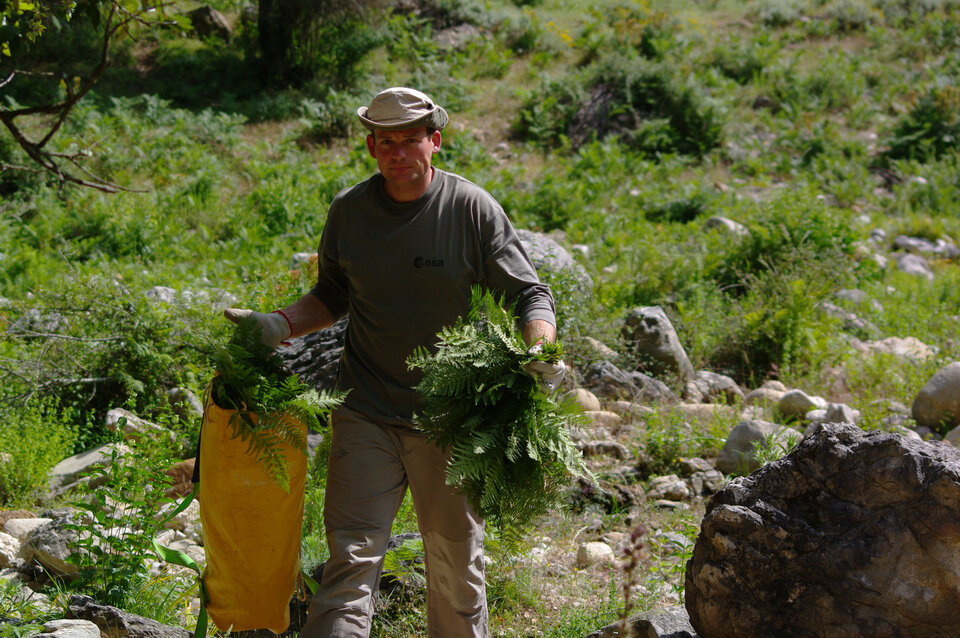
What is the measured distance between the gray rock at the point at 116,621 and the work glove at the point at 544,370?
1.76 meters

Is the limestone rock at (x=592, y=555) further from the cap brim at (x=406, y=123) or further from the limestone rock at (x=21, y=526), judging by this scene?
the limestone rock at (x=21, y=526)

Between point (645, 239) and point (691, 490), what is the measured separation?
448cm

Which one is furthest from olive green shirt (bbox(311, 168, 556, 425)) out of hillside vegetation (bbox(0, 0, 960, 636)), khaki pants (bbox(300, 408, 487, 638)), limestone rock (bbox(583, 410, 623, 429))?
limestone rock (bbox(583, 410, 623, 429))

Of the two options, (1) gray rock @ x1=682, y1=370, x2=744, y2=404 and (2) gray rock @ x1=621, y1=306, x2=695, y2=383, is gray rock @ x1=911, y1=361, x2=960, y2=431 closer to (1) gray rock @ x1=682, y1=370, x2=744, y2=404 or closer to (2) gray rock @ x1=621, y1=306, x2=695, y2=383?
(1) gray rock @ x1=682, y1=370, x2=744, y2=404

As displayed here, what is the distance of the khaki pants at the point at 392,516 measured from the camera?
314 centimetres

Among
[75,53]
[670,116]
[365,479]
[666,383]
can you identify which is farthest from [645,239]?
[75,53]

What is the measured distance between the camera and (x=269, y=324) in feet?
11.2

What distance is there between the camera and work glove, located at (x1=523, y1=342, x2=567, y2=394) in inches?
112

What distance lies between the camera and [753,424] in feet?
17.6

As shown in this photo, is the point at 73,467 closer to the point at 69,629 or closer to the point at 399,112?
the point at 69,629

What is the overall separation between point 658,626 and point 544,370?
1.08 m

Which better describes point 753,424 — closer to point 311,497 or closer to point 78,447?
point 311,497

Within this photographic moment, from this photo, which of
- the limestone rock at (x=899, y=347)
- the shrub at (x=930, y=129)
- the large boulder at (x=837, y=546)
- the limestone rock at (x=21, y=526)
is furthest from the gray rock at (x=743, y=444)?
the shrub at (x=930, y=129)

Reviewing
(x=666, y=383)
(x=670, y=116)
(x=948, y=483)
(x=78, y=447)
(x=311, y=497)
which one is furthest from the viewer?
(x=670, y=116)
